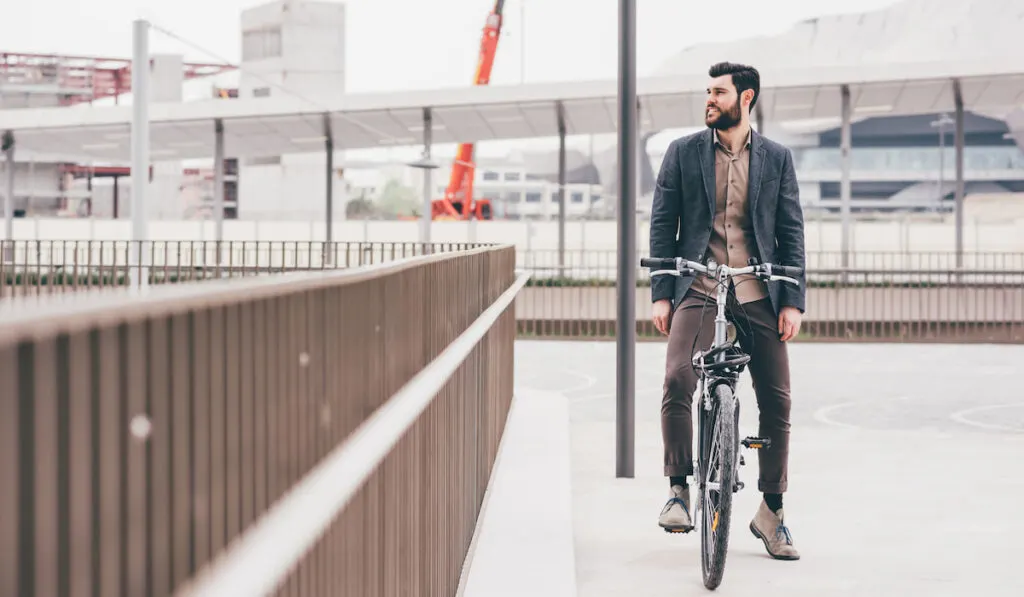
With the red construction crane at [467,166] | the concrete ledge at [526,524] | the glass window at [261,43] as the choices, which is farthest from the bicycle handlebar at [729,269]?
the glass window at [261,43]

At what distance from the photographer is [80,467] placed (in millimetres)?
1106

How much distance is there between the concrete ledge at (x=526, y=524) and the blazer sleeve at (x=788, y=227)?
4.38 feet

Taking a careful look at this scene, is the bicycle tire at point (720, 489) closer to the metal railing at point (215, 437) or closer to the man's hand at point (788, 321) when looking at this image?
the man's hand at point (788, 321)

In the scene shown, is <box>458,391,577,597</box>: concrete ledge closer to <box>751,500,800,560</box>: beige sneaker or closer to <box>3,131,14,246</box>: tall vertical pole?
<box>751,500,800,560</box>: beige sneaker

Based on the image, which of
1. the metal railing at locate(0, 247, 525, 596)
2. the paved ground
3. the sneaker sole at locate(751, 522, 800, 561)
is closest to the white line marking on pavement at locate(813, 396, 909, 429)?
the paved ground

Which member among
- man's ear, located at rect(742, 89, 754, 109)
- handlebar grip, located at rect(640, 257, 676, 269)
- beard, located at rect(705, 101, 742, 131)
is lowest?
handlebar grip, located at rect(640, 257, 676, 269)

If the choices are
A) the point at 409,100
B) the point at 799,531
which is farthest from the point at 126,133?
the point at 799,531

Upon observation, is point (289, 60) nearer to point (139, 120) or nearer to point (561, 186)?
point (561, 186)

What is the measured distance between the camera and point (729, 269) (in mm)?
5070

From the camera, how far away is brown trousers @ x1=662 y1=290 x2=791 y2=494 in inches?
212

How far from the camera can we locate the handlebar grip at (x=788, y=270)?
5109 millimetres

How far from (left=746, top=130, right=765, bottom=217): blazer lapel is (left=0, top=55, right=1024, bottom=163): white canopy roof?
21402 millimetres

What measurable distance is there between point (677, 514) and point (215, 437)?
13.2 feet

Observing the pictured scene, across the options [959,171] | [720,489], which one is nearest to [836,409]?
[720,489]
